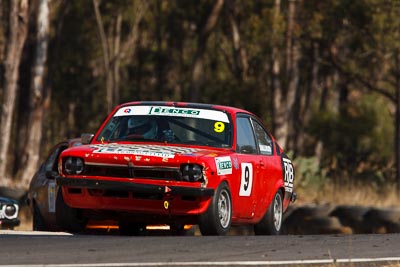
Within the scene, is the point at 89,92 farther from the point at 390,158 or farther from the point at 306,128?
the point at 390,158

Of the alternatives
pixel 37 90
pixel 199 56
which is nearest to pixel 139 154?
pixel 37 90

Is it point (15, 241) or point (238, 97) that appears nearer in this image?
point (15, 241)

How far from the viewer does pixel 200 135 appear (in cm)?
1268

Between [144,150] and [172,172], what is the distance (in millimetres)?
375

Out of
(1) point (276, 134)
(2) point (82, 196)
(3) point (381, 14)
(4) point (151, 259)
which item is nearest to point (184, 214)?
(2) point (82, 196)

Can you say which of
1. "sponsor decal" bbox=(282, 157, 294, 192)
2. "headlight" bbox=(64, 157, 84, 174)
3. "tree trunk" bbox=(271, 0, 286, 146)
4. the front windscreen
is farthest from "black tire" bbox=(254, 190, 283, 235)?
"tree trunk" bbox=(271, 0, 286, 146)

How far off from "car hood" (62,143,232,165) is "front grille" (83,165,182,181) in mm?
62

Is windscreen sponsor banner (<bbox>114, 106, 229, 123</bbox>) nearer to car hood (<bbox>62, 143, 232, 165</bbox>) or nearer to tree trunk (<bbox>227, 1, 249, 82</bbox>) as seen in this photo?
car hood (<bbox>62, 143, 232, 165</bbox>)

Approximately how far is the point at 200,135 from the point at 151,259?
12.7ft

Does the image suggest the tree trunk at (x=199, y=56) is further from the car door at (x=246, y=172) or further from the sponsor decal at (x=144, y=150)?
the sponsor decal at (x=144, y=150)

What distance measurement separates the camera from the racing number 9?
12805 millimetres

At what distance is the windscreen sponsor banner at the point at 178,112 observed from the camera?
12906 millimetres

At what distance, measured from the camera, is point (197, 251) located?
377 inches

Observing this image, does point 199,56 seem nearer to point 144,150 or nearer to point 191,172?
point 144,150
